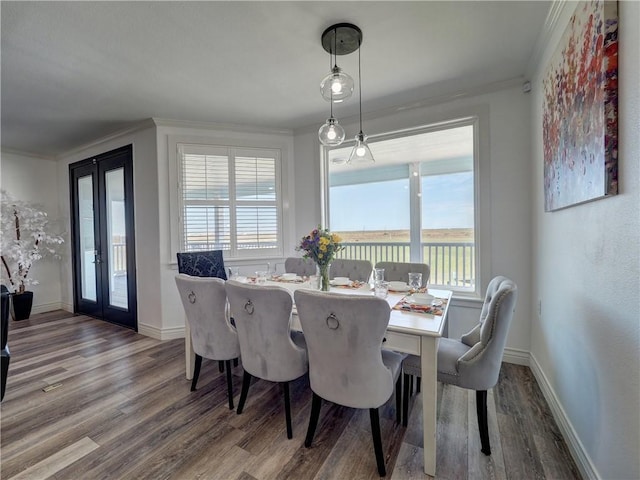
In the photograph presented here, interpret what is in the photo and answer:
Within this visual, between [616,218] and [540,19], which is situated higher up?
[540,19]

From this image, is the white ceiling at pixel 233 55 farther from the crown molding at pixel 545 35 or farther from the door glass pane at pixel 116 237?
the door glass pane at pixel 116 237

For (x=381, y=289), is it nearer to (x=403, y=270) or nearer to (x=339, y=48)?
(x=403, y=270)

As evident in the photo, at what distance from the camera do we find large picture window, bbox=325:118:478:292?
3420 mm

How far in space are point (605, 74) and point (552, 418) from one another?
203 cm

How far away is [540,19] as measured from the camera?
6.25 ft

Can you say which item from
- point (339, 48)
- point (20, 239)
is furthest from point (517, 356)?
point (20, 239)

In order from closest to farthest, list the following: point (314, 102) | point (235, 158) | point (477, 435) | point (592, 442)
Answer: point (592, 442)
point (477, 435)
point (314, 102)
point (235, 158)

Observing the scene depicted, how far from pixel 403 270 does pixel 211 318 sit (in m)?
1.73

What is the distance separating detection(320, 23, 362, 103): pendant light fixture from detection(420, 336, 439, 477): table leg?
1.65 meters

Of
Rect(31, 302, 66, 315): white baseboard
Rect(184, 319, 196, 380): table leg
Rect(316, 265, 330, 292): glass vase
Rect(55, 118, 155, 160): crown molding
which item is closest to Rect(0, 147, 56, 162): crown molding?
Rect(55, 118, 155, 160): crown molding

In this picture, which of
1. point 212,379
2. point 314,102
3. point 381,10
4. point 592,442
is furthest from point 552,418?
point 314,102

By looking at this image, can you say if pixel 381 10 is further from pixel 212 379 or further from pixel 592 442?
pixel 212 379

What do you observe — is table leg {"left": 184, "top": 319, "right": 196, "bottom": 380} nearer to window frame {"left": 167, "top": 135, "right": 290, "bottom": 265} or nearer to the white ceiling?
window frame {"left": 167, "top": 135, "right": 290, "bottom": 265}

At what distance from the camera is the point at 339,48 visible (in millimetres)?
2131
